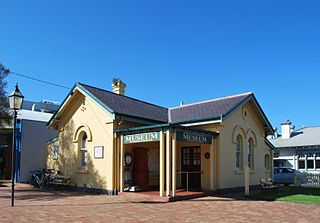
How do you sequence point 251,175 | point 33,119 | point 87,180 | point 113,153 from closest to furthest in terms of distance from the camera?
point 113,153, point 87,180, point 251,175, point 33,119

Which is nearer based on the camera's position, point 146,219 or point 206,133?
point 146,219

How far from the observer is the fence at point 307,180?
23969 mm

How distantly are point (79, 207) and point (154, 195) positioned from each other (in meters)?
3.63

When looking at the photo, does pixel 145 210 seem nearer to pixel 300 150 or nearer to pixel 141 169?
pixel 141 169

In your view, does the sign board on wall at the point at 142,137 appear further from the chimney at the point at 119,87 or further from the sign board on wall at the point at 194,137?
the chimney at the point at 119,87

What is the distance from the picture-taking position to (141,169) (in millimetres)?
16797

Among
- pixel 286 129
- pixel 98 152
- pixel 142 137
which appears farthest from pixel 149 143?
pixel 286 129

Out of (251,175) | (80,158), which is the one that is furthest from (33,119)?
(251,175)

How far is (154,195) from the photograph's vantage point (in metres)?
14.7

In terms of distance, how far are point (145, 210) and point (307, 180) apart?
648 inches

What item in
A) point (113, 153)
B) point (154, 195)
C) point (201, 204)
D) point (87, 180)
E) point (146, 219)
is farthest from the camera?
point (87, 180)

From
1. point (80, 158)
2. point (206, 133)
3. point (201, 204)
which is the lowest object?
point (201, 204)

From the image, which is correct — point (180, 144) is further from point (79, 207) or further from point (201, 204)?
point (79, 207)

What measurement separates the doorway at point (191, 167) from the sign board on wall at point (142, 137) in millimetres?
3773
